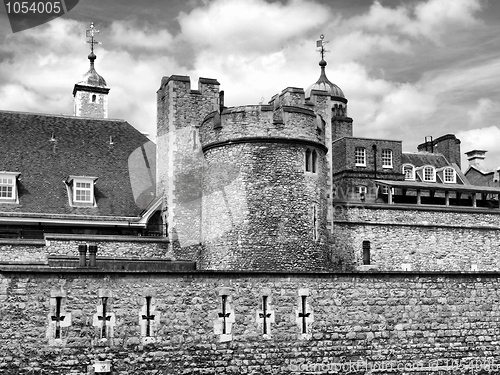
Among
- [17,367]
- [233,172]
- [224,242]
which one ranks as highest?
[233,172]

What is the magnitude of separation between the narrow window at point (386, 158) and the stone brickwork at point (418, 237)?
402 inches

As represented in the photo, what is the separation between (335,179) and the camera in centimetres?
4353

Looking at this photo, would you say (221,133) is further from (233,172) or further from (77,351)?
(77,351)

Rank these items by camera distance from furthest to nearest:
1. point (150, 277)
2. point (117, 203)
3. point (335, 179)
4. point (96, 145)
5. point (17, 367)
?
point (335, 179) < point (96, 145) < point (117, 203) < point (150, 277) < point (17, 367)

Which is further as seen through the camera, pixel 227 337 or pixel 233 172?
pixel 233 172

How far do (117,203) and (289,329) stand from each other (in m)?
10.6

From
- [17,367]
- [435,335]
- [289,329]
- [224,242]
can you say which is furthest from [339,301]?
[17,367]

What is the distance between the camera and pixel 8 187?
29.4 metres

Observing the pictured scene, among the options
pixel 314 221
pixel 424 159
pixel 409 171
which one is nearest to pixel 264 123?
pixel 314 221

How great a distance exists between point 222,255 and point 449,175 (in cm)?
2184

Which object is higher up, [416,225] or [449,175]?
[449,175]

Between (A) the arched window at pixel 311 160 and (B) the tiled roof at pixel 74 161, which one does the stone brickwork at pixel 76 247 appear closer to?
(B) the tiled roof at pixel 74 161

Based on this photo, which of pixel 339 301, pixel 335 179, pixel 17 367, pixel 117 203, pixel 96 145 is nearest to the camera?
pixel 17 367

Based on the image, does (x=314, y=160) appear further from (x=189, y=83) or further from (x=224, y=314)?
(x=224, y=314)
